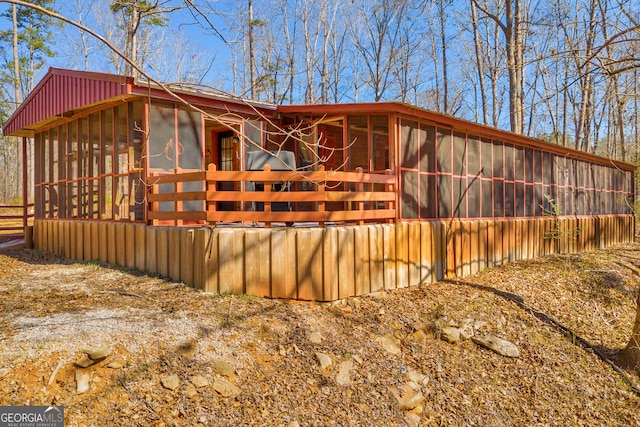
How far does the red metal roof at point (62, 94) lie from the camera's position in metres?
6.66

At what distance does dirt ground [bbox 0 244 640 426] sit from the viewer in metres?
3.30

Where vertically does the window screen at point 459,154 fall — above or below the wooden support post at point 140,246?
above

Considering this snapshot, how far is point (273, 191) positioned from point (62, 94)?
5.08 meters

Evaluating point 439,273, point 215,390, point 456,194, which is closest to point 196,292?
point 215,390

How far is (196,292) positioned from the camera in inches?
204

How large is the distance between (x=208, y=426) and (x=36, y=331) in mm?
1988

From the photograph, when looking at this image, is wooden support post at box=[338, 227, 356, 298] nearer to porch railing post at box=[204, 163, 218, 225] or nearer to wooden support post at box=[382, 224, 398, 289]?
wooden support post at box=[382, 224, 398, 289]

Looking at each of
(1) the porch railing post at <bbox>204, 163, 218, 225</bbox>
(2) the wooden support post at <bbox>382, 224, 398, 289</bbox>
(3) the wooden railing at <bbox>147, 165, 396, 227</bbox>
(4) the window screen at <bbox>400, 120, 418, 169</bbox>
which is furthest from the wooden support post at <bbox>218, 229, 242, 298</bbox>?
(4) the window screen at <bbox>400, 120, 418, 169</bbox>

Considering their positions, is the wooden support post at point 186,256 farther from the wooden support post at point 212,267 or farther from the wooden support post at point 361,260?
the wooden support post at point 361,260

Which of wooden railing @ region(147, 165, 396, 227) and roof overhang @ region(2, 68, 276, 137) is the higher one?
roof overhang @ region(2, 68, 276, 137)

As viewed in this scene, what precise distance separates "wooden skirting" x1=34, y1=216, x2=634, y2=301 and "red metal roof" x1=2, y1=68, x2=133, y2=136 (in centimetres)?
220

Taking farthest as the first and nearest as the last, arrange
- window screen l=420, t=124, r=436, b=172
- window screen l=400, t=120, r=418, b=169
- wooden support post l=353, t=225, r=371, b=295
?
window screen l=420, t=124, r=436, b=172
window screen l=400, t=120, r=418, b=169
wooden support post l=353, t=225, r=371, b=295

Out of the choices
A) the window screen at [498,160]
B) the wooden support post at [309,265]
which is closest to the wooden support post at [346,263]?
the wooden support post at [309,265]

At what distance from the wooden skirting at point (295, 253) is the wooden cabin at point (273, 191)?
0.08 ft
